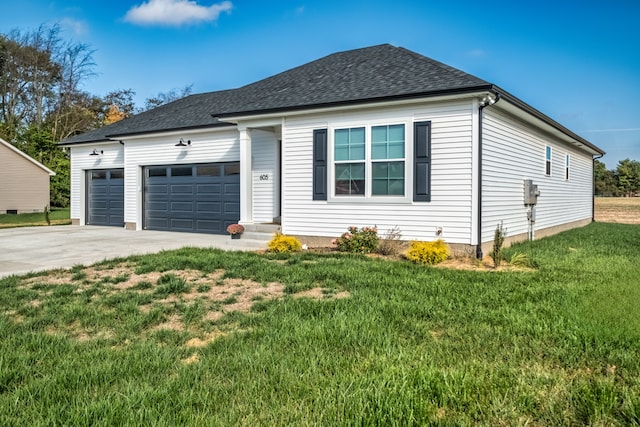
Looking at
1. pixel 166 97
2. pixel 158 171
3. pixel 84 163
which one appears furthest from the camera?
pixel 166 97

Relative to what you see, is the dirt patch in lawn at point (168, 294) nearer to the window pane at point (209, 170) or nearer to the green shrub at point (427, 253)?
the green shrub at point (427, 253)

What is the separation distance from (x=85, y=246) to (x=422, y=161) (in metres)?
8.00

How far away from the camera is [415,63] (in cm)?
1062

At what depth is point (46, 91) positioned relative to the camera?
118 ft

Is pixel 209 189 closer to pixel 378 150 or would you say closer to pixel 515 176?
pixel 378 150

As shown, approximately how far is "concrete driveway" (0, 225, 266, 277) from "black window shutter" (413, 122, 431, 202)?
385 cm

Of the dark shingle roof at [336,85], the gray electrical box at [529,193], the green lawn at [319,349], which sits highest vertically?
the dark shingle roof at [336,85]

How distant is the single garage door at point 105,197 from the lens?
16.1m

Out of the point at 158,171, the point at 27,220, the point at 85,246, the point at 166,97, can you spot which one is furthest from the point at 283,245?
the point at 166,97

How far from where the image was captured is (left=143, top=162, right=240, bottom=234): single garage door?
13.2m

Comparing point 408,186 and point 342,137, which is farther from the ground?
point 342,137

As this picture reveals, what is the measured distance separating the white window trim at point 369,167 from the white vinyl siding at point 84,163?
373 inches

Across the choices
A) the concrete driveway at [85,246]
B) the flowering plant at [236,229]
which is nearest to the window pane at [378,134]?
the concrete driveway at [85,246]

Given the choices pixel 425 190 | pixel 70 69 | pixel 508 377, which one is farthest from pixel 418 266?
pixel 70 69
